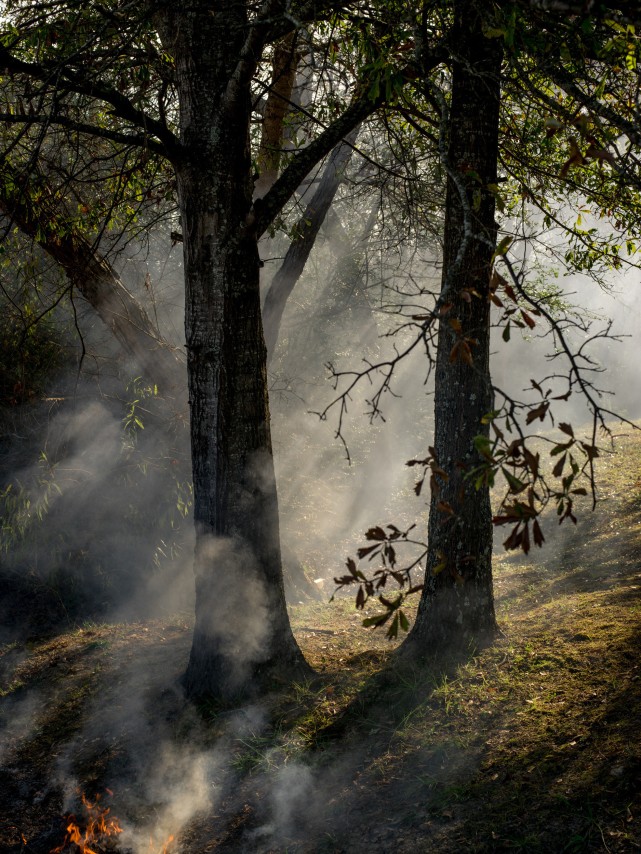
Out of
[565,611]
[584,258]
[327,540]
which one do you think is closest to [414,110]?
[584,258]

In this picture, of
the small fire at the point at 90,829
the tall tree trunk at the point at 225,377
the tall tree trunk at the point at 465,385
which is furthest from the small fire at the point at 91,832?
the tall tree trunk at the point at 465,385

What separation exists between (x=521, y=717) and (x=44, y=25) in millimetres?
5977

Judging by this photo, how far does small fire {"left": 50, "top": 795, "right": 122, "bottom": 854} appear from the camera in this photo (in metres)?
4.08

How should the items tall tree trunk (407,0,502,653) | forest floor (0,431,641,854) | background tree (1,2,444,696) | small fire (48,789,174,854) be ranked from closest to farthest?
forest floor (0,431,641,854), small fire (48,789,174,854), tall tree trunk (407,0,502,653), background tree (1,2,444,696)

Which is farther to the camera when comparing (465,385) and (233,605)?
(233,605)

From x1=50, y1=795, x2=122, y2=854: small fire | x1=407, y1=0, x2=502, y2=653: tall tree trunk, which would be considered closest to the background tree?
x1=407, y1=0, x2=502, y2=653: tall tree trunk

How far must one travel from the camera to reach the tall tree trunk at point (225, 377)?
4.88 meters

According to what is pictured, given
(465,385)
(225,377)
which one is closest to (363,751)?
(465,385)

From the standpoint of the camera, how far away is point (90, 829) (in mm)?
4180

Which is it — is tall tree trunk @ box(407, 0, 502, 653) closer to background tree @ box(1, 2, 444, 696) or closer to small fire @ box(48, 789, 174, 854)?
background tree @ box(1, 2, 444, 696)

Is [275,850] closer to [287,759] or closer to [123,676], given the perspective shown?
[287,759]

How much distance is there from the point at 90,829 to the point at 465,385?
3.74 metres

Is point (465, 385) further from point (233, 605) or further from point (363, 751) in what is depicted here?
point (363, 751)

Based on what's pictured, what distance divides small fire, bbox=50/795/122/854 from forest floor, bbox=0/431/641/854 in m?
0.02
